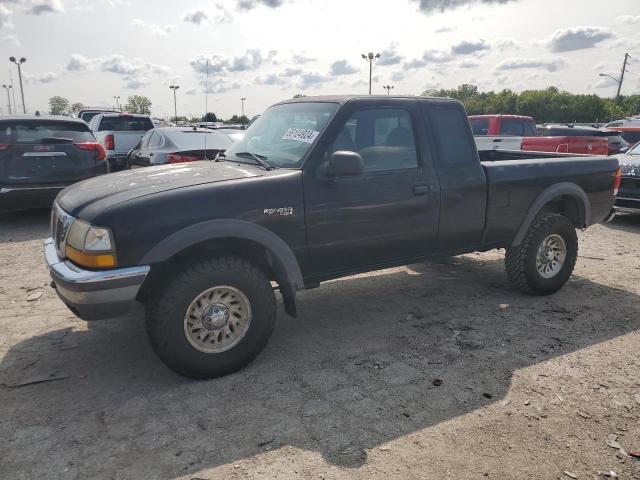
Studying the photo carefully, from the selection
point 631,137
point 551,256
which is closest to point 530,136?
point 631,137

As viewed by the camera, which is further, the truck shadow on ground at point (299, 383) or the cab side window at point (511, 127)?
the cab side window at point (511, 127)

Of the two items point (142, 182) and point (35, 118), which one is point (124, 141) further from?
point (142, 182)

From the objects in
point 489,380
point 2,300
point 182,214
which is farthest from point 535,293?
point 2,300

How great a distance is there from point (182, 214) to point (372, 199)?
4.89 ft

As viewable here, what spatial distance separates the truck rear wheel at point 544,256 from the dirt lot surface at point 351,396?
206mm

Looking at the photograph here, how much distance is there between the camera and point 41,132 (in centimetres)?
786

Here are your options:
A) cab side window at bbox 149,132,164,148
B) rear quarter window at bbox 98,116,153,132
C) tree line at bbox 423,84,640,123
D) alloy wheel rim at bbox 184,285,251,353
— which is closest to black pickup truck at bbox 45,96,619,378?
alloy wheel rim at bbox 184,285,251,353

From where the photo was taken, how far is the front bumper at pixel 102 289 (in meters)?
3.17

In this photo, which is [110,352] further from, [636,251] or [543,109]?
[543,109]

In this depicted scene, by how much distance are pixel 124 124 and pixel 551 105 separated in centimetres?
9834

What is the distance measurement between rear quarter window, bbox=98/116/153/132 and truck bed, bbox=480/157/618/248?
38.7ft

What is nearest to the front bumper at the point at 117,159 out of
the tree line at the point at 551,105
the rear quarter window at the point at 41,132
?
the rear quarter window at the point at 41,132

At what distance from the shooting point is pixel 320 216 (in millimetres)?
3848

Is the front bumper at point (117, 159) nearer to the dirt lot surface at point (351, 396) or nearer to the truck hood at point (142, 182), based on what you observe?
the dirt lot surface at point (351, 396)
